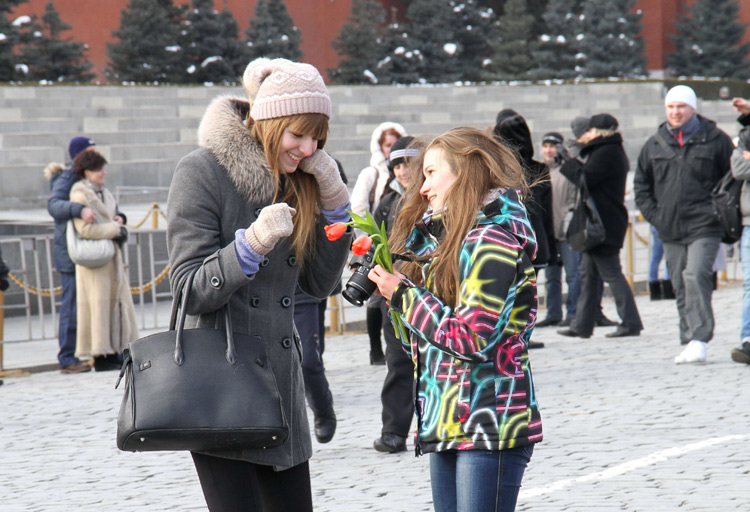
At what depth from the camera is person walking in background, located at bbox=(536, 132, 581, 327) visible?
35.2 feet

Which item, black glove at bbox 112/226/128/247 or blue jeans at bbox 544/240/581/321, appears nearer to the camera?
black glove at bbox 112/226/128/247

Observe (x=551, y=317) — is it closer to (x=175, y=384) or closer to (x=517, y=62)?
(x=175, y=384)

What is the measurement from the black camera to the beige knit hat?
41 centimetres

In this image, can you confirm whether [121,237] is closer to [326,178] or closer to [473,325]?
[326,178]

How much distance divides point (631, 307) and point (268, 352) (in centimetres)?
742

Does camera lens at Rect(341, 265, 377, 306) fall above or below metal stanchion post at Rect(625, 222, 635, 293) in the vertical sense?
above

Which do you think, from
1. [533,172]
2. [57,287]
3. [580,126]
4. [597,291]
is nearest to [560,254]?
[597,291]

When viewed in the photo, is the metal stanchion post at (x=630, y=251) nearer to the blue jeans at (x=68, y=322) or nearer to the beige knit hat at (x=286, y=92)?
the blue jeans at (x=68, y=322)

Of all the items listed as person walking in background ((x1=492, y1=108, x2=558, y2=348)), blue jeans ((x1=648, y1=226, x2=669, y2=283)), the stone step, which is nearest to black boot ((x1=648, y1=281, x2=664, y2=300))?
blue jeans ((x1=648, y1=226, x2=669, y2=283))

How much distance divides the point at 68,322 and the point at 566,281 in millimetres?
4724

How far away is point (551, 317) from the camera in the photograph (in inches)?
436

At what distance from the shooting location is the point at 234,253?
285cm

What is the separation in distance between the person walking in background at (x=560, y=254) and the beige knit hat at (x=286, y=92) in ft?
25.0

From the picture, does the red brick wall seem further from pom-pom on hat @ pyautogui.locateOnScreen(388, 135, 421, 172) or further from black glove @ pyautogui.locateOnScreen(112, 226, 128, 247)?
pom-pom on hat @ pyautogui.locateOnScreen(388, 135, 421, 172)
